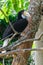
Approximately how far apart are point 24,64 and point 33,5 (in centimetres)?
43

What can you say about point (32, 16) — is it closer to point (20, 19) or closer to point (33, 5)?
point (33, 5)

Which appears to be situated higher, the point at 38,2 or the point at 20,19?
the point at 20,19

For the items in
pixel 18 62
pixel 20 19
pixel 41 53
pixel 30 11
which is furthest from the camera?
pixel 20 19

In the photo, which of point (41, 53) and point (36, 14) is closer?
point (36, 14)

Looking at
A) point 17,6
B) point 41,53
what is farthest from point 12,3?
point 41,53

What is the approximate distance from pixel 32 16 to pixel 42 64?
1.52 feet

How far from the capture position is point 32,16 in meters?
1.55

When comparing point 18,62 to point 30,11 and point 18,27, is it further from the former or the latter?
point 18,27

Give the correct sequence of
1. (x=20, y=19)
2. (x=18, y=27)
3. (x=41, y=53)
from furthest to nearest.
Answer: (x=20, y=19), (x=18, y=27), (x=41, y=53)

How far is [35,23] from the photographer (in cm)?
153

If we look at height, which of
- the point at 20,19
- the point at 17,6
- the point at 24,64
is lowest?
the point at 24,64

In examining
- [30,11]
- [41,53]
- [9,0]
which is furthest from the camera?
[9,0]

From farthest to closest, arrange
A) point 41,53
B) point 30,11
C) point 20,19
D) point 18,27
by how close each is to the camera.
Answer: point 20,19
point 18,27
point 41,53
point 30,11

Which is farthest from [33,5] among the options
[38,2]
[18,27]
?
[18,27]
